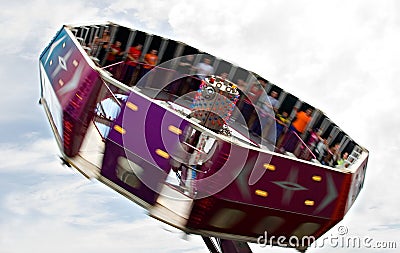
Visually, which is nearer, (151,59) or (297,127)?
(297,127)

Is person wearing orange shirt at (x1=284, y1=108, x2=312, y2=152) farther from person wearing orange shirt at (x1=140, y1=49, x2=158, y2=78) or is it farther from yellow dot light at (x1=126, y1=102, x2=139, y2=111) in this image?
yellow dot light at (x1=126, y1=102, x2=139, y2=111)

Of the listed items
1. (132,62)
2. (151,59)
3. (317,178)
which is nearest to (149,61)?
(151,59)

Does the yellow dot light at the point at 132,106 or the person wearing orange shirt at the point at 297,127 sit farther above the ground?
the yellow dot light at the point at 132,106

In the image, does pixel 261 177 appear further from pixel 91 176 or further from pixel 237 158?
pixel 91 176

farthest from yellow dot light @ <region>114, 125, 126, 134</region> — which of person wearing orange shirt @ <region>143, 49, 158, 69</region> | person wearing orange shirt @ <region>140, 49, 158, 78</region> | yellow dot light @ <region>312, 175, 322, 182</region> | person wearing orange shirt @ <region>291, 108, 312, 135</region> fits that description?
person wearing orange shirt @ <region>291, 108, 312, 135</region>

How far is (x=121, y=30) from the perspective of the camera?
56.3 feet

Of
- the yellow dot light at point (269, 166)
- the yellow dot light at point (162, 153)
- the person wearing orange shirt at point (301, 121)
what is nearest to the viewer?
Result: the yellow dot light at point (162, 153)

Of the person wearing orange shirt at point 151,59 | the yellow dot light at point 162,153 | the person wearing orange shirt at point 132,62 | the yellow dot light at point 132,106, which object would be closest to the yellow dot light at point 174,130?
the yellow dot light at point 162,153

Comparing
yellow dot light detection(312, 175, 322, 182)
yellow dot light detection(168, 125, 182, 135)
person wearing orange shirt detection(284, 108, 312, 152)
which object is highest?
yellow dot light detection(168, 125, 182, 135)

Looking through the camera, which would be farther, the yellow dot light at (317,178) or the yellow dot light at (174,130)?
the yellow dot light at (317,178)

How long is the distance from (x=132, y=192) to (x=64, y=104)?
8.42ft

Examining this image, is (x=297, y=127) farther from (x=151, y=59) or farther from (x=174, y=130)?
(x=174, y=130)

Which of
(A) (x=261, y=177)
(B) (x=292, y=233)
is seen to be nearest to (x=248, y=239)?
(B) (x=292, y=233)

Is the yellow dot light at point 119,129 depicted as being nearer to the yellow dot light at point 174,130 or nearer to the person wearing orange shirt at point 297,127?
the yellow dot light at point 174,130
